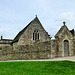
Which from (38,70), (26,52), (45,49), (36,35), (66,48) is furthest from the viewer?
(36,35)

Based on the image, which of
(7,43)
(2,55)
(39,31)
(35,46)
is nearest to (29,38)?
(39,31)

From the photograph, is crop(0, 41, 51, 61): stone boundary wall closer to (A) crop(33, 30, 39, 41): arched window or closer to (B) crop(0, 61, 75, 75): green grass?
(B) crop(0, 61, 75, 75): green grass

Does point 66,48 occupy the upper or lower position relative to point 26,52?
upper

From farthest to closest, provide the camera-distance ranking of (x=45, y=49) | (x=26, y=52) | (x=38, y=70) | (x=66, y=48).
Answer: (x=66, y=48) → (x=45, y=49) → (x=26, y=52) → (x=38, y=70)

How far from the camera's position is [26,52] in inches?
708

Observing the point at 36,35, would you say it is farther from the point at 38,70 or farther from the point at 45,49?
the point at 38,70

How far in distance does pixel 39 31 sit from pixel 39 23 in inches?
79.4

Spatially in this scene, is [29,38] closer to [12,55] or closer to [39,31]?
[39,31]

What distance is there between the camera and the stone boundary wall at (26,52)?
17.2 meters

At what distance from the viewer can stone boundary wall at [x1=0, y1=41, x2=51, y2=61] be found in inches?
677

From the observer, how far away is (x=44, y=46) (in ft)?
61.3

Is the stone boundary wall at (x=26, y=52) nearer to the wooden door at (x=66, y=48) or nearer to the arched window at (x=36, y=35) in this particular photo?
the wooden door at (x=66, y=48)

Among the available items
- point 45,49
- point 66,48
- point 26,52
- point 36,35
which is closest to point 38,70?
point 26,52

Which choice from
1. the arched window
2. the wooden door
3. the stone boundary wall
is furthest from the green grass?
the arched window
